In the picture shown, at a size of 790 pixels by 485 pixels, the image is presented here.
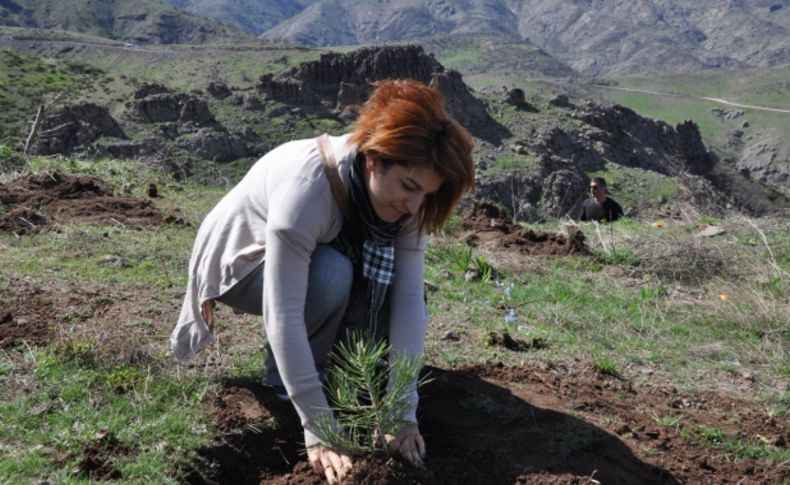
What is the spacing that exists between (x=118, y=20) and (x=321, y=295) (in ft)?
468

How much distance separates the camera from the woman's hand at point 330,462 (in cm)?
253

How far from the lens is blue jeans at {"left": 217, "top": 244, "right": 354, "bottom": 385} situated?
2842 mm

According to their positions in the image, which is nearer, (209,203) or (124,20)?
(209,203)

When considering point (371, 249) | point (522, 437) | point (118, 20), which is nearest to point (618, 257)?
point (522, 437)

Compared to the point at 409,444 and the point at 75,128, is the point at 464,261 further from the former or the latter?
the point at 75,128

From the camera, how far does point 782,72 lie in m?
138

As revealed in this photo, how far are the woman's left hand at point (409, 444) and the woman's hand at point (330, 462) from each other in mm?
182

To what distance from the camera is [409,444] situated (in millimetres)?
2727

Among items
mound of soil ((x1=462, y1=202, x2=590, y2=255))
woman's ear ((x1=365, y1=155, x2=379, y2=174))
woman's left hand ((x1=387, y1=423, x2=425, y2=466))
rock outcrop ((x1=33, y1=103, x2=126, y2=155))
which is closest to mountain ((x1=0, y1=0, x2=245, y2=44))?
rock outcrop ((x1=33, y1=103, x2=126, y2=155))

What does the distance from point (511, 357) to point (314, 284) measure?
1685 millimetres

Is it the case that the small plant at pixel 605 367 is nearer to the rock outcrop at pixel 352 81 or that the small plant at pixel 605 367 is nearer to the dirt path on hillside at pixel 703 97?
the rock outcrop at pixel 352 81

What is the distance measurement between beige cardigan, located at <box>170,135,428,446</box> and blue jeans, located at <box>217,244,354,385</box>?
6 centimetres

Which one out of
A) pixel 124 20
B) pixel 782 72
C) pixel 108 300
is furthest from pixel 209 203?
pixel 782 72

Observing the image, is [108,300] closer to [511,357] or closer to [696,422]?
[511,357]
